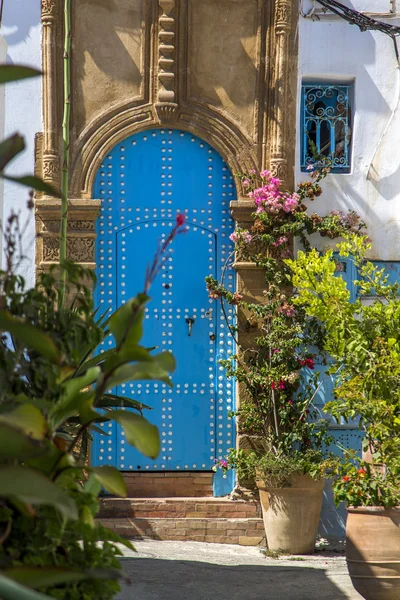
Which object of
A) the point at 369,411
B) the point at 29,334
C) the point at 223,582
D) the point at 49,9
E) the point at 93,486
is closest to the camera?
the point at 29,334

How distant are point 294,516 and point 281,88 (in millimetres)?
3860

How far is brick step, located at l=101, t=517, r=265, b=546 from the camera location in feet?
28.0

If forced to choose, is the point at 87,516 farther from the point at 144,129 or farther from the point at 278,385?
the point at 144,129

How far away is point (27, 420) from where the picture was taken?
8.79 feet

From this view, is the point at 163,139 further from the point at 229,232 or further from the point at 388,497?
the point at 388,497

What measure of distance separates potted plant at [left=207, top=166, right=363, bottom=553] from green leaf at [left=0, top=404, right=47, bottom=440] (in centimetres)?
568

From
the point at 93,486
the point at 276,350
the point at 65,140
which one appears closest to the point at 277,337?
the point at 276,350

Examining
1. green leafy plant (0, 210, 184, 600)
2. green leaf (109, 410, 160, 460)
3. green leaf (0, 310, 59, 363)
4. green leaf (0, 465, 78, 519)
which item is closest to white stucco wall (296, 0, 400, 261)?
green leafy plant (0, 210, 184, 600)

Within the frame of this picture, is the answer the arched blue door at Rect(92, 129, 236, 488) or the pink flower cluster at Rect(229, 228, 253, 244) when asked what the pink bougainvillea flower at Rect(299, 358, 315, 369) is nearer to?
the arched blue door at Rect(92, 129, 236, 488)

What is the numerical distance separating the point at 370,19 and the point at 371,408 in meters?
4.24

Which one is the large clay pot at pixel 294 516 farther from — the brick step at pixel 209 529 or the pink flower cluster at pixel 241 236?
the pink flower cluster at pixel 241 236

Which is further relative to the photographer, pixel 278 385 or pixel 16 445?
pixel 278 385

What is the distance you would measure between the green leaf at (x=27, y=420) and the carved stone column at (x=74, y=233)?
6.03 m

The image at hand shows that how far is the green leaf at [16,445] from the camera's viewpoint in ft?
8.71
